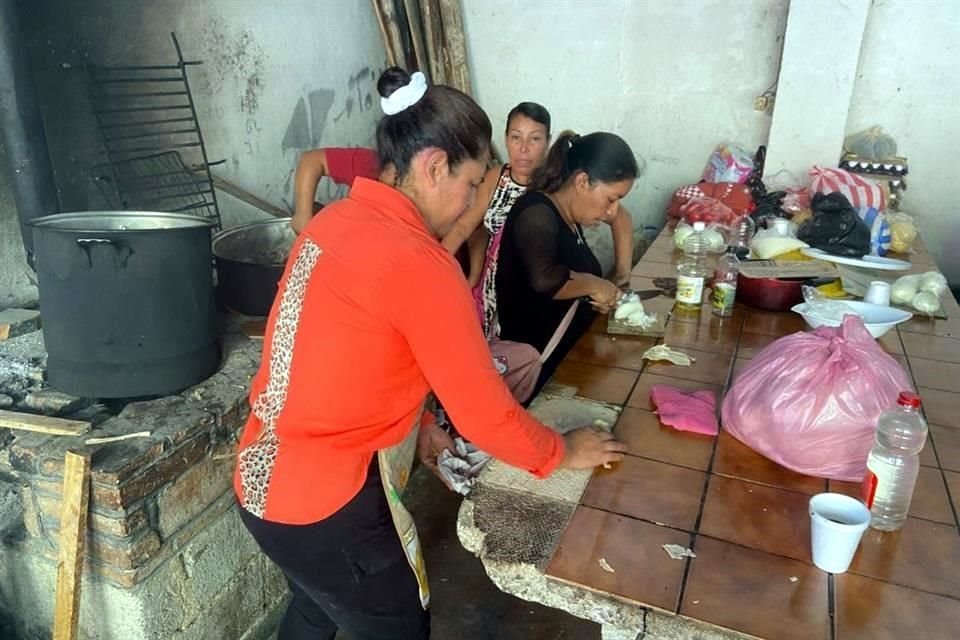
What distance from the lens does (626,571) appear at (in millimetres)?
1139

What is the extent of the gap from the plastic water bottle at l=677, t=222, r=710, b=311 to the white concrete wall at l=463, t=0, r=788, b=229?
2.01 metres

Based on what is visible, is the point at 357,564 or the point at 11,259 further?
the point at 11,259

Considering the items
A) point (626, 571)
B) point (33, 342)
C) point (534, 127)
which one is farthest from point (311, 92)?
point (626, 571)

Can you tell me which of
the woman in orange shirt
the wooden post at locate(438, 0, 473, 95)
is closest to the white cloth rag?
the woman in orange shirt

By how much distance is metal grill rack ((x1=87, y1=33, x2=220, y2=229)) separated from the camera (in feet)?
9.10

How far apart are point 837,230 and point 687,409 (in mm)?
1795

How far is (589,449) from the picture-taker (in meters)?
1.42

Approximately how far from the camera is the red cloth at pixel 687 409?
156 cm

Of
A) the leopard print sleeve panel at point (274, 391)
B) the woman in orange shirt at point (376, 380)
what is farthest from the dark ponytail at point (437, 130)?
the leopard print sleeve panel at point (274, 391)

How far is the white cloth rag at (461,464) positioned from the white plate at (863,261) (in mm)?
1861

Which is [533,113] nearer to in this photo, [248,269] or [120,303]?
[248,269]

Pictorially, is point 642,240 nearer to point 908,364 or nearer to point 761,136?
point 761,136

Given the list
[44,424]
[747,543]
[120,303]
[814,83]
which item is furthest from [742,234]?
[44,424]

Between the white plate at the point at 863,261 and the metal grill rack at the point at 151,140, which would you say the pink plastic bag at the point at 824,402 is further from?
the metal grill rack at the point at 151,140
